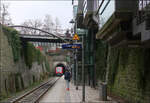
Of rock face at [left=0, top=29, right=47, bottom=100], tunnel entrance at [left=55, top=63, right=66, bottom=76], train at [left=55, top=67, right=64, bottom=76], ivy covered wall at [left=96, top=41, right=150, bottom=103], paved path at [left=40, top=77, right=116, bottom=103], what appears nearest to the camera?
ivy covered wall at [left=96, top=41, right=150, bottom=103]

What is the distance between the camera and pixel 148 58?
8.16 m

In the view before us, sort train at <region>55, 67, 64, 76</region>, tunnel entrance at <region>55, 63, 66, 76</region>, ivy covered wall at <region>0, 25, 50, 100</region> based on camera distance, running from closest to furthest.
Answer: ivy covered wall at <region>0, 25, 50, 100</region>
train at <region>55, 67, 64, 76</region>
tunnel entrance at <region>55, 63, 66, 76</region>

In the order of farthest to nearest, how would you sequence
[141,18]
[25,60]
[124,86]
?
[25,60] < [124,86] < [141,18]

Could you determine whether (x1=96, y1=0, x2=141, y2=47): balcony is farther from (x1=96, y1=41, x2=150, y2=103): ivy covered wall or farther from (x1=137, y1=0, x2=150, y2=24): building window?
(x1=96, y1=41, x2=150, y2=103): ivy covered wall

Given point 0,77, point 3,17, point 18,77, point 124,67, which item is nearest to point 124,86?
point 124,67

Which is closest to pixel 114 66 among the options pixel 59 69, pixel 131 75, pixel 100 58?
pixel 131 75

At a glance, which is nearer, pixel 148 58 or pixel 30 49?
pixel 148 58

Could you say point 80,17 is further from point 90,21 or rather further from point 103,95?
point 103,95

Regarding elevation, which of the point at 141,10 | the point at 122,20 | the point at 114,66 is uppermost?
the point at 141,10

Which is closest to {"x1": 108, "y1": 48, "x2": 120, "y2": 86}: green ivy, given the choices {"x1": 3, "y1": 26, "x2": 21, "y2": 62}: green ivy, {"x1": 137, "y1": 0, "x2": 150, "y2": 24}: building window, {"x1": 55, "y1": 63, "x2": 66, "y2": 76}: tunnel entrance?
{"x1": 137, "y1": 0, "x2": 150, "y2": 24}: building window

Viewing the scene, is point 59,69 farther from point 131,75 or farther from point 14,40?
point 131,75

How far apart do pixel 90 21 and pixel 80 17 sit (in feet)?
19.0

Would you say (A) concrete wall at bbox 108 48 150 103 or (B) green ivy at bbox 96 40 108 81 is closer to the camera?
(A) concrete wall at bbox 108 48 150 103

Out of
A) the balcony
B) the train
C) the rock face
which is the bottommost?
the train
